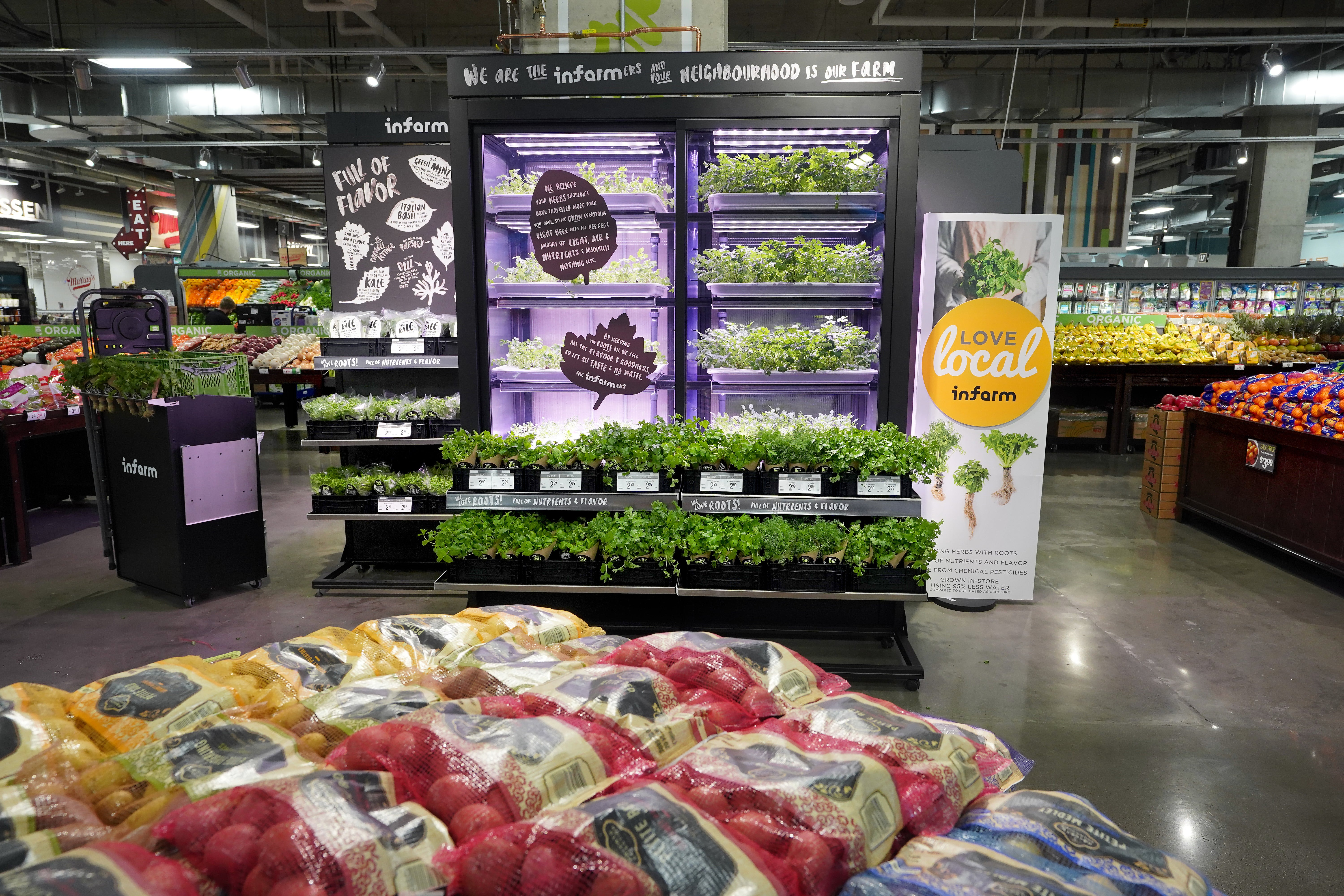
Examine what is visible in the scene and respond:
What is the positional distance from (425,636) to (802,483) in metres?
2.20

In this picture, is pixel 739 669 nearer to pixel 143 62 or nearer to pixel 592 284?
pixel 592 284

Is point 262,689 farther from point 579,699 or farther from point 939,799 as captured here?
point 939,799

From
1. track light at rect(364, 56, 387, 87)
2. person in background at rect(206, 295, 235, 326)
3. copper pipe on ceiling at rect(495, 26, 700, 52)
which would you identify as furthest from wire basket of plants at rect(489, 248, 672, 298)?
person in background at rect(206, 295, 235, 326)

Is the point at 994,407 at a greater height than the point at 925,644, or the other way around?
the point at 994,407

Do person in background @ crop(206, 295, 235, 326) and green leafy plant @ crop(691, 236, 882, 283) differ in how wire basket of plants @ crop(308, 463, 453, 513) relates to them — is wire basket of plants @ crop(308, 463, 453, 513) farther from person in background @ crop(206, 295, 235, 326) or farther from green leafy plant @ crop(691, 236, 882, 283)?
person in background @ crop(206, 295, 235, 326)

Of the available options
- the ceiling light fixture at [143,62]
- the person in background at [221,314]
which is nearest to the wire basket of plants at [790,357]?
the ceiling light fixture at [143,62]

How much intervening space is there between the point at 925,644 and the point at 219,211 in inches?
784

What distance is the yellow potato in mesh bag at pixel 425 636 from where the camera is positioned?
5.85 ft

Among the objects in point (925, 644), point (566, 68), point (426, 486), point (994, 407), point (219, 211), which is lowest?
point (925, 644)

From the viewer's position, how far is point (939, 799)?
1.31m

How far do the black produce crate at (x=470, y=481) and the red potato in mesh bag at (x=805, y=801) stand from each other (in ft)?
8.46

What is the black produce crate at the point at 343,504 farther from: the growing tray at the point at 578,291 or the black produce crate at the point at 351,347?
the growing tray at the point at 578,291

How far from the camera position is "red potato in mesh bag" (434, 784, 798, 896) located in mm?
1000

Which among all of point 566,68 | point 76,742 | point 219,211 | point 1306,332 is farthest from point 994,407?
point 219,211
